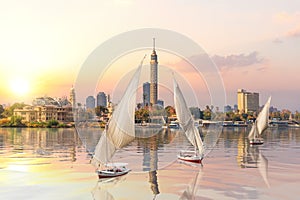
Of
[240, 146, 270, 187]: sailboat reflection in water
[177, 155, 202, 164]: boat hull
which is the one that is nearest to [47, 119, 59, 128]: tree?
[240, 146, 270, 187]: sailboat reflection in water

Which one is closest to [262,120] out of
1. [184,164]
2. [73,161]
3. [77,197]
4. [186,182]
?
[184,164]

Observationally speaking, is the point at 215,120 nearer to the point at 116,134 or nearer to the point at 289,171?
the point at 289,171

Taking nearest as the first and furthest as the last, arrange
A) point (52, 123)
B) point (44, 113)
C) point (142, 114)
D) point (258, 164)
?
1. point (258, 164)
2. point (142, 114)
3. point (52, 123)
4. point (44, 113)

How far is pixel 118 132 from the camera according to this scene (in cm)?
2192

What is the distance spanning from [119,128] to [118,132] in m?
0.26

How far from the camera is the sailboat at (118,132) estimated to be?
21583 mm

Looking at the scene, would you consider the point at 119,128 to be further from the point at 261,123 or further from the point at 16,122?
the point at 16,122

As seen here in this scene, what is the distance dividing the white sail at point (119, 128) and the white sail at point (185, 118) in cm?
625

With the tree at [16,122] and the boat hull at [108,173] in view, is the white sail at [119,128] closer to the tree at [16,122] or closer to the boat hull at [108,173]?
the boat hull at [108,173]

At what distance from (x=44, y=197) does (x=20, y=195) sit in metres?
0.99

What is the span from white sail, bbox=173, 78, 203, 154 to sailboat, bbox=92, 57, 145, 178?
6.27 metres

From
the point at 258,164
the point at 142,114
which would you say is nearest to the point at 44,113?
the point at 142,114

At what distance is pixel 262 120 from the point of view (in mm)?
54312

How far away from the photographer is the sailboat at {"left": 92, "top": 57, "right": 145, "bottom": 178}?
21.6 m
